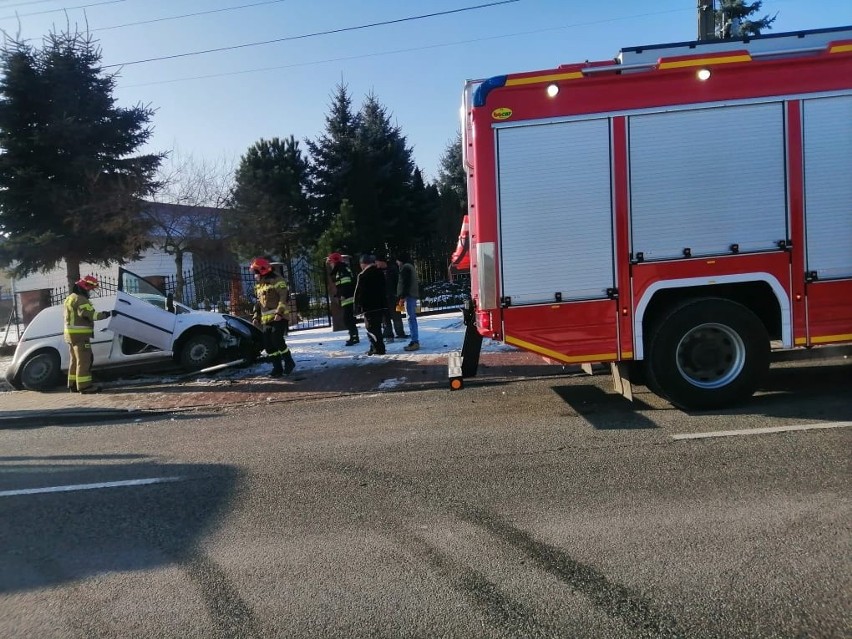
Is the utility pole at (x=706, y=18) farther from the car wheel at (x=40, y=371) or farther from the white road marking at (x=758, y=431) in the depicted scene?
the car wheel at (x=40, y=371)

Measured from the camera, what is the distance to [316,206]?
29547 mm

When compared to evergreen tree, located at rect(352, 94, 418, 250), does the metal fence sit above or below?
below

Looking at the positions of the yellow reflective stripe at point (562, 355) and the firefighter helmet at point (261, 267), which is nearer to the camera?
the yellow reflective stripe at point (562, 355)

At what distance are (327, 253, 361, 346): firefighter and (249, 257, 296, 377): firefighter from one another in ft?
5.84

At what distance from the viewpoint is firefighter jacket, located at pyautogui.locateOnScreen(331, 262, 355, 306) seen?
12.0 m

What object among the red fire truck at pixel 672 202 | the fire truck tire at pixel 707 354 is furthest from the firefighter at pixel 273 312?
the fire truck tire at pixel 707 354

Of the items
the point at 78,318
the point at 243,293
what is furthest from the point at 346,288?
the point at 243,293

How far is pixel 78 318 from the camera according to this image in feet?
32.4

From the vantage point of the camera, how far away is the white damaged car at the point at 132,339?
419 inches

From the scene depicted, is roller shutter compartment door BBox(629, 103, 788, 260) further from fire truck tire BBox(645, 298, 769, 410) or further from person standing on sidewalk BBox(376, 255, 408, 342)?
person standing on sidewalk BBox(376, 255, 408, 342)

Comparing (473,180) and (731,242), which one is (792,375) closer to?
(731,242)

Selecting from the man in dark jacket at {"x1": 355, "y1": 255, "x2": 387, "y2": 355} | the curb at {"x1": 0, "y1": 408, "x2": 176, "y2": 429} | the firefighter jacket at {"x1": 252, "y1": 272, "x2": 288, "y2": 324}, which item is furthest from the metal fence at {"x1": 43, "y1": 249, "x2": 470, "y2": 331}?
the curb at {"x1": 0, "y1": 408, "x2": 176, "y2": 429}

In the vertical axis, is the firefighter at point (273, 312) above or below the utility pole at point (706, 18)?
below

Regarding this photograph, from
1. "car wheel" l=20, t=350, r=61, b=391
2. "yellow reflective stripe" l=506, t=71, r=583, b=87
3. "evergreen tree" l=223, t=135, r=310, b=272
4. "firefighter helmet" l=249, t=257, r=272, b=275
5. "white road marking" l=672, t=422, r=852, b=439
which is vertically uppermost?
"evergreen tree" l=223, t=135, r=310, b=272
